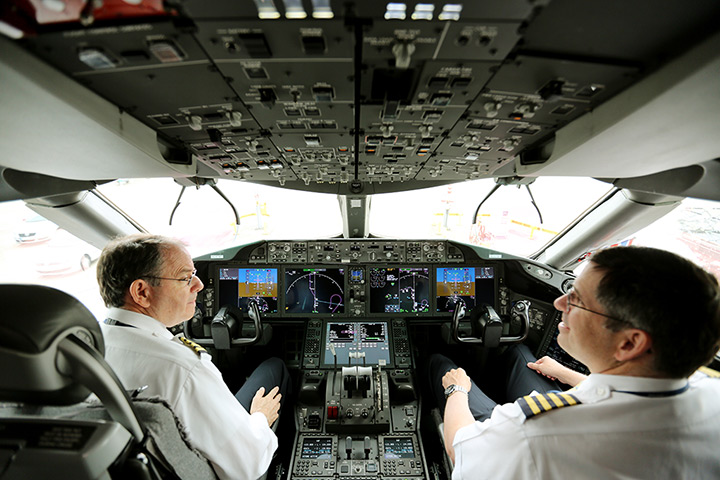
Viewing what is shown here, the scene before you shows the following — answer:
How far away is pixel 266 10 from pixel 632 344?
136 centimetres

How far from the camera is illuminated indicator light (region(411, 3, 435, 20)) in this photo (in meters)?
0.76

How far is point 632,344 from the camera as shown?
88 cm

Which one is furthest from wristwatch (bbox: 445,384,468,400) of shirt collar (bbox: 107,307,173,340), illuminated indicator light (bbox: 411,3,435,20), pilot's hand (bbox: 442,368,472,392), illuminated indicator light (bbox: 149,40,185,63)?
illuminated indicator light (bbox: 149,40,185,63)

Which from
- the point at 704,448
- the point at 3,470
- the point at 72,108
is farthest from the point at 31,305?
the point at 704,448

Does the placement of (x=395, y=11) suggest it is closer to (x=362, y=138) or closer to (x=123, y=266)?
(x=362, y=138)

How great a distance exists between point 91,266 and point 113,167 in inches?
83.0

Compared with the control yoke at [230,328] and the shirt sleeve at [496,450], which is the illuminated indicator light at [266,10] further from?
the control yoke at [230,328]

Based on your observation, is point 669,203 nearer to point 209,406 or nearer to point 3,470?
point 209,406

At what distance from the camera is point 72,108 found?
1.03 m

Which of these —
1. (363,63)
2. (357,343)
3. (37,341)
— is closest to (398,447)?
(357,343)

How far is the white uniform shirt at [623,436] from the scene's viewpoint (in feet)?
2.68

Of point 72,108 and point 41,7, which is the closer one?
point 41,7

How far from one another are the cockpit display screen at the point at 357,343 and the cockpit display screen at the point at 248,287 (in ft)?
2.06

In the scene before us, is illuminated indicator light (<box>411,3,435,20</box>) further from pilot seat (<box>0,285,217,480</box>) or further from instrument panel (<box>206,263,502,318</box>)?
instrument panel (<box>206,263,502,318</box>)
